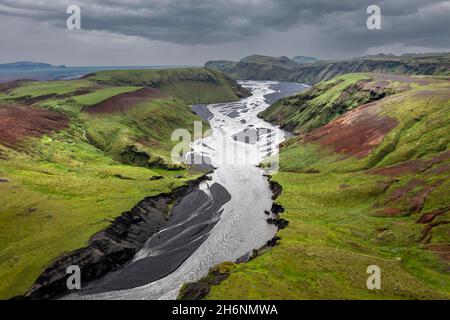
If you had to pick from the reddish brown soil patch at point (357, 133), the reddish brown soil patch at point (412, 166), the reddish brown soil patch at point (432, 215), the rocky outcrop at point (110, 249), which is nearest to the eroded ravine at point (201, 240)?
the rocky outcrop at point (110, 249)

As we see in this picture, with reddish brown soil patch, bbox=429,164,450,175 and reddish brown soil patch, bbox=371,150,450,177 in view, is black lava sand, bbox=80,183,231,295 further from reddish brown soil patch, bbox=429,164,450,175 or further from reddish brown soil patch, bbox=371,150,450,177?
reddish brown soil patch, bbox=429,164,450,175

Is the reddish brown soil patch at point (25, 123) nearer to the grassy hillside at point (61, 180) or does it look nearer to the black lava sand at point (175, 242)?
the grassy hillside at point (61, 180)

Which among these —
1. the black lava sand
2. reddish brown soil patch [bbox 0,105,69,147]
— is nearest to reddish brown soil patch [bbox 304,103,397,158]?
the black lava sand

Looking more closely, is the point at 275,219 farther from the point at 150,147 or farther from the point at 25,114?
the point at 25,114

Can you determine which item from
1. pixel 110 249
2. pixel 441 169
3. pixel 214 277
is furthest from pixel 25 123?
pixel 441 169

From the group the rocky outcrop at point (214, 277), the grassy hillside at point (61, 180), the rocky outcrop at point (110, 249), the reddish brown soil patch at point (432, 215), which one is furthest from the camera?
the reddish brown soil patch at point (432, 215)

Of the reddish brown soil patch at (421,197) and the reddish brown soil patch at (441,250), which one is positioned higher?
the reddish brown soil patch at (421,197)
